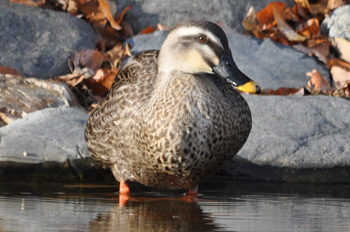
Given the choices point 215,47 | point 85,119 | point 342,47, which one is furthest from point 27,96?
point 342,47

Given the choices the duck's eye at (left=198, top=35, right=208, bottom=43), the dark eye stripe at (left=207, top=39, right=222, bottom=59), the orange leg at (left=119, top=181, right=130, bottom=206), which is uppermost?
the duck's eye at (left=198, top=35, right=208, bottom=43)

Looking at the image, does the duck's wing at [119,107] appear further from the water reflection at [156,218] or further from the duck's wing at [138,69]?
the water reflection at [156,218]

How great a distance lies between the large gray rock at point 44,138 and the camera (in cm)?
638

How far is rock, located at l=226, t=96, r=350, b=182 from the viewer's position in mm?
6641

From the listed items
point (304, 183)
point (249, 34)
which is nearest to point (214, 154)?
point (304, 183)

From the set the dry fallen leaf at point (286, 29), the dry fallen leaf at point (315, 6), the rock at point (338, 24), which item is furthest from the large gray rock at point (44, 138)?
the dry fallen leaf at point (315, 6)

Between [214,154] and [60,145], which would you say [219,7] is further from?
[214,154]

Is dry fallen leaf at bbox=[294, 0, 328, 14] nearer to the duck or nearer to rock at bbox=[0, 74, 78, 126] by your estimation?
rock at bbox=[0, 74, 78, 126]

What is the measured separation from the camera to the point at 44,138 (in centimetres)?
660

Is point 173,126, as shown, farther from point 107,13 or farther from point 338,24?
point 338,24

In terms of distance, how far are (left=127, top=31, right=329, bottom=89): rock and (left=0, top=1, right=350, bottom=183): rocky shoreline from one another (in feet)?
0.04

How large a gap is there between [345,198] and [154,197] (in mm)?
1431

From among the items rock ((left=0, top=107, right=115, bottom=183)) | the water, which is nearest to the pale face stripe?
the water

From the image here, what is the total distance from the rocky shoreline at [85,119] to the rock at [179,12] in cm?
84
